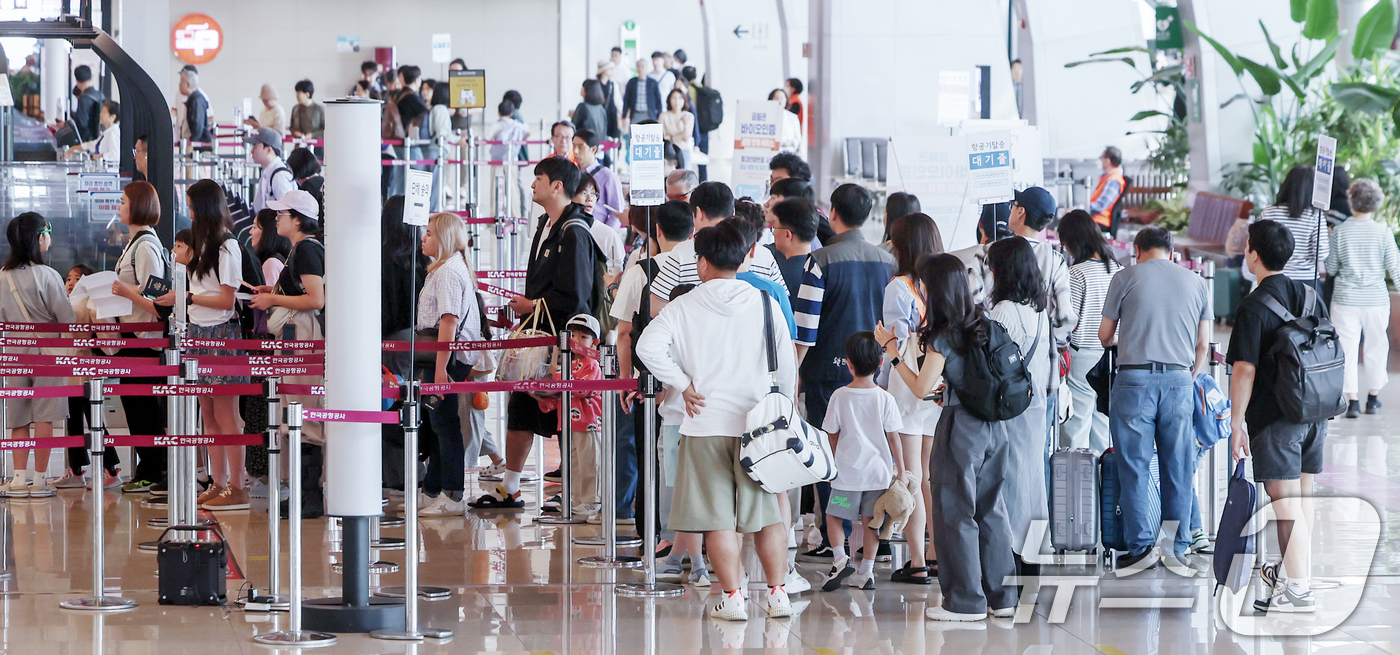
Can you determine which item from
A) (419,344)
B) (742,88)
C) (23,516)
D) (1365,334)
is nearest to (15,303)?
(23,516)

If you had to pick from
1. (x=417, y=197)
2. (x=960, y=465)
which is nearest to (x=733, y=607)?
(x=960, y=465)

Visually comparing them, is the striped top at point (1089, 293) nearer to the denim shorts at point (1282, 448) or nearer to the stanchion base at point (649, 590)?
the denim shorts at point (1282, 448)

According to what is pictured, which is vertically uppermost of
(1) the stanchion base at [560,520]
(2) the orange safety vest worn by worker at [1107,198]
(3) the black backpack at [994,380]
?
(2) the orange safety vest worn by worker at [1107,198]

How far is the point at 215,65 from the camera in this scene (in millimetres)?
28828

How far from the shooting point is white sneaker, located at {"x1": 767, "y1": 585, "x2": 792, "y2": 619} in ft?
19.1

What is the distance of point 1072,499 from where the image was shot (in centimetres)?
638

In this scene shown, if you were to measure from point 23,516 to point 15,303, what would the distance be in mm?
1349

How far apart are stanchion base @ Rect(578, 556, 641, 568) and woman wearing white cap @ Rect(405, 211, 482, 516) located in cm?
123

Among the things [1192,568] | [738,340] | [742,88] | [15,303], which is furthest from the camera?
[742,88]

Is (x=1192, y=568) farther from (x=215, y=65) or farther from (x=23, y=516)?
(x=215, y=65)

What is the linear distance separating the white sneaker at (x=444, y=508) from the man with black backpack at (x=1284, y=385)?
4.08 m

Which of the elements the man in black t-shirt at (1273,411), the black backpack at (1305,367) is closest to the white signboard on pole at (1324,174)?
the man in black t-shirt at (1273,411)

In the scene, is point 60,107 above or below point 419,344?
above

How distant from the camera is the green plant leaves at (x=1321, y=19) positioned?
1504 cm
